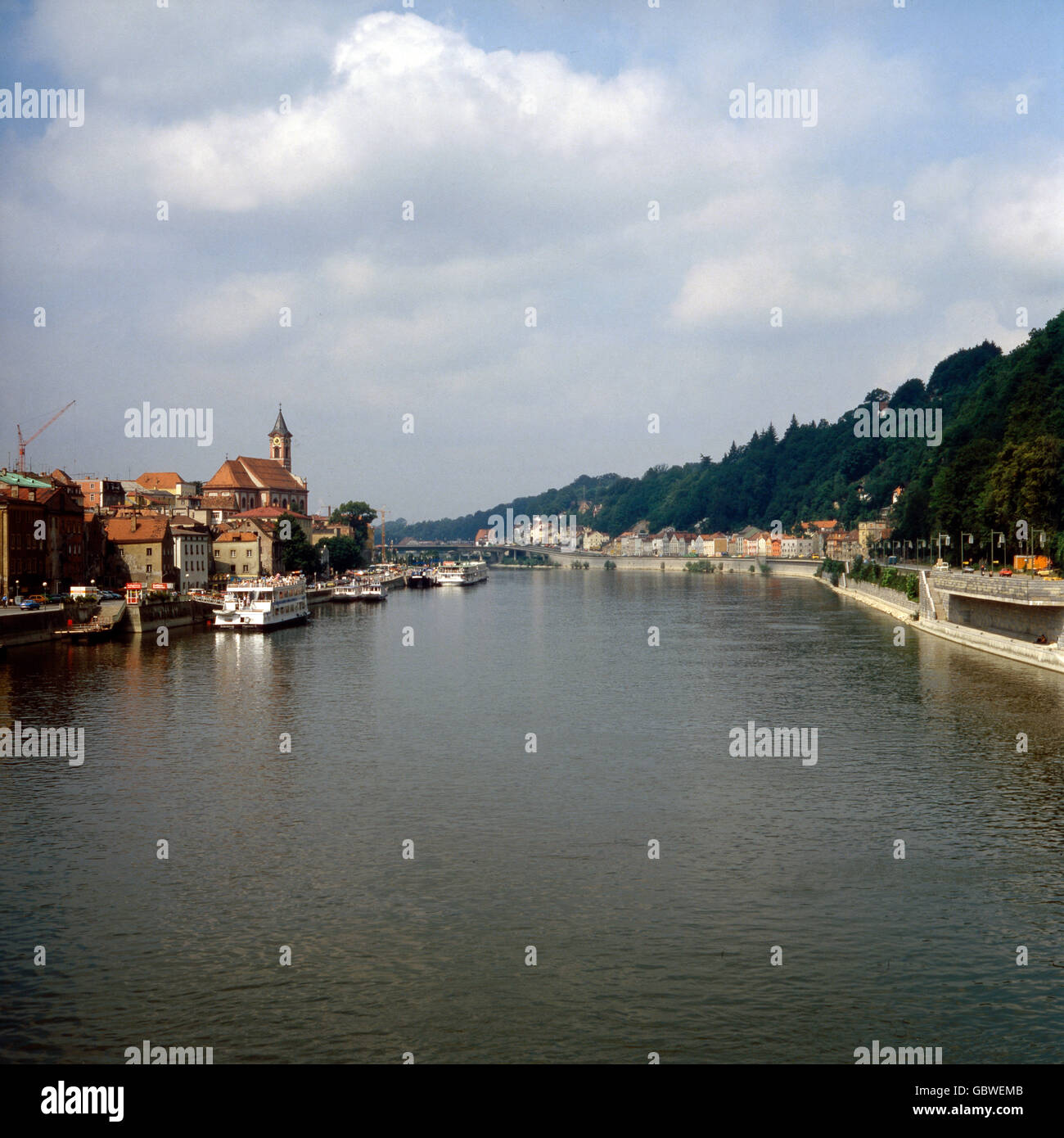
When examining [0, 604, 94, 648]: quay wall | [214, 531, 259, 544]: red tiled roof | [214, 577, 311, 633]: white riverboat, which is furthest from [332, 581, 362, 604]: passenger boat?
[0, 604, 94, 648]: quay wall

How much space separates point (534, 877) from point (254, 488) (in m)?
154

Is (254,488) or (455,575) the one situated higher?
(254,488)

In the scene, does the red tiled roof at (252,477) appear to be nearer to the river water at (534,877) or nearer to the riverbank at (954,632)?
the riverbank at (954,632)

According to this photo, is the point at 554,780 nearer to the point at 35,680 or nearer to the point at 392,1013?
the point at 392,1013

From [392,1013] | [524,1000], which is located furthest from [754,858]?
[392,1013]

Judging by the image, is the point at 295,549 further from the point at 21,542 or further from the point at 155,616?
the point at 155,616

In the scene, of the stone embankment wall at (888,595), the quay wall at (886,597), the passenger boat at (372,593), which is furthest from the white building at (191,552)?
the stone embankment wall at (888,595)

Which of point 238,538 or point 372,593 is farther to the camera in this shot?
point 372,593

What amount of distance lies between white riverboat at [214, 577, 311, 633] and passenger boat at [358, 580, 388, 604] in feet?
91.9

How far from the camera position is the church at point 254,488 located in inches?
6358

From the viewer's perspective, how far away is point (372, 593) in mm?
117812

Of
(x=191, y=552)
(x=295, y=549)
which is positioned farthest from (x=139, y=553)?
(x=295, y=549)

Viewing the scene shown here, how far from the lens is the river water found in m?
15.2

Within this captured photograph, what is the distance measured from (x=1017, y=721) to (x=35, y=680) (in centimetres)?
3995
